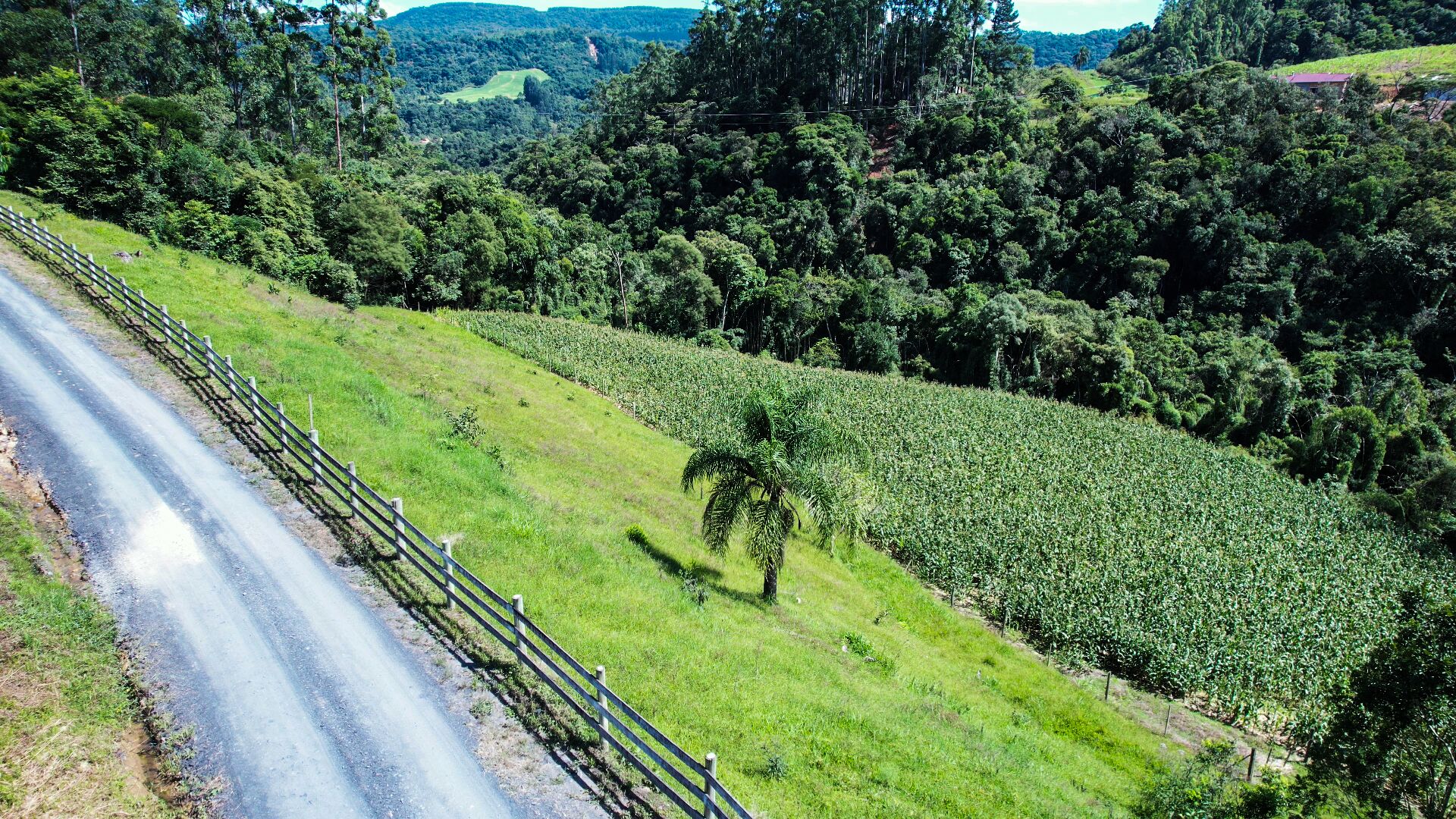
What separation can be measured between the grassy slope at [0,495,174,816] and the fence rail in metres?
4.64

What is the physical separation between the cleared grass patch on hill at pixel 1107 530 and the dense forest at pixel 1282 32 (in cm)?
11068

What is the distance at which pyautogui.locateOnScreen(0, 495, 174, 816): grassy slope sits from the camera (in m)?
8.85

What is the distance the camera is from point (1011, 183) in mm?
85812

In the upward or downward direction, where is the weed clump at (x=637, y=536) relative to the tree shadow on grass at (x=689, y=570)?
upward

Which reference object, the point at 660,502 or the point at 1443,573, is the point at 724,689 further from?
the point at 1443,573

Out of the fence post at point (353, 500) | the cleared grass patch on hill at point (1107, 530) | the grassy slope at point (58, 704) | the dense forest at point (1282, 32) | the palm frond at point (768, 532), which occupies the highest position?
the dense forest at point (1282, 32)

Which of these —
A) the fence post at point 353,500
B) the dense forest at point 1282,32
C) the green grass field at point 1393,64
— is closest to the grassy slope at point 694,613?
the fence post at point 353,500

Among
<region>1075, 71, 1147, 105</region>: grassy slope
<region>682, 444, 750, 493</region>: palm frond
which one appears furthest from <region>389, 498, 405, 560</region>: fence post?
<region>1075, 71, 1147, 105</region>: grassy slope

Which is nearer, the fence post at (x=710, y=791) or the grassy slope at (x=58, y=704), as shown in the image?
the grassy slope at (x=58, y=704)

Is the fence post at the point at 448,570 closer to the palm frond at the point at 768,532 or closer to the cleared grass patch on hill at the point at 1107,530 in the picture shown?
the palm frond at the point at 768,532

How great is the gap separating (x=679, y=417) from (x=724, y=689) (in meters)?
31.9

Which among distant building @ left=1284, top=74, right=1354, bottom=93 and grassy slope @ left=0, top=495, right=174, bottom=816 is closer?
grassy slope @ left=0, top=495, right=174, bottom=816

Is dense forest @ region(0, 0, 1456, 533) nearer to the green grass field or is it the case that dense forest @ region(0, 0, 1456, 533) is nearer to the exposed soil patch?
the green grass field

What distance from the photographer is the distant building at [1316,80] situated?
9536 cm
